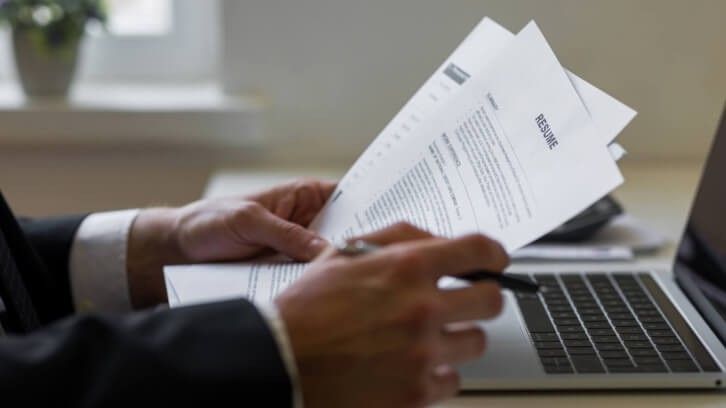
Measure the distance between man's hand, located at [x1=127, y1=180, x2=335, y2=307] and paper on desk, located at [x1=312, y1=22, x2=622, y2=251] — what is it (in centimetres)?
6

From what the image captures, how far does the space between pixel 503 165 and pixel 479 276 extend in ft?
0.41

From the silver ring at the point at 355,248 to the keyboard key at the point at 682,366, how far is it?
0.28 metres

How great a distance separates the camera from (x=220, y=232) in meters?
0.98

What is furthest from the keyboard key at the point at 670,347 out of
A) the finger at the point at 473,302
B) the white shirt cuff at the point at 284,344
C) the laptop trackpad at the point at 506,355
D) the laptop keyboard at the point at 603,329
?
the white shirt cuff at the point at 284,344

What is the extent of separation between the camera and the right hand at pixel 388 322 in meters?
0.64

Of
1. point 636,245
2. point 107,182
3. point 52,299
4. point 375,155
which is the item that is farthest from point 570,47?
point 52,299

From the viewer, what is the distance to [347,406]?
638 millimetres

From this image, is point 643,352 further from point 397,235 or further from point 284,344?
point 284,344

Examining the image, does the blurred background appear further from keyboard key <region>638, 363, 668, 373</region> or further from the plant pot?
keyboard key <region>638, 363, 668, 373</region>

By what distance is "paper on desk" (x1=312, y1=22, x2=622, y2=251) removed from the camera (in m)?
0.74

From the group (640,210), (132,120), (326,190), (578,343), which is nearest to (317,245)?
(326,190)

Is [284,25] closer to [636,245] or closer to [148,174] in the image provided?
[148,174]

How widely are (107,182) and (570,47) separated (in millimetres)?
805

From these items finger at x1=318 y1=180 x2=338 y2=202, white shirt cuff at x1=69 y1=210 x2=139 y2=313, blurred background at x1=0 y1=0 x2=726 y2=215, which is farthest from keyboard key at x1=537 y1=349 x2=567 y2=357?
blurred background at x1=0 y1=0 x2=726 y2=215
